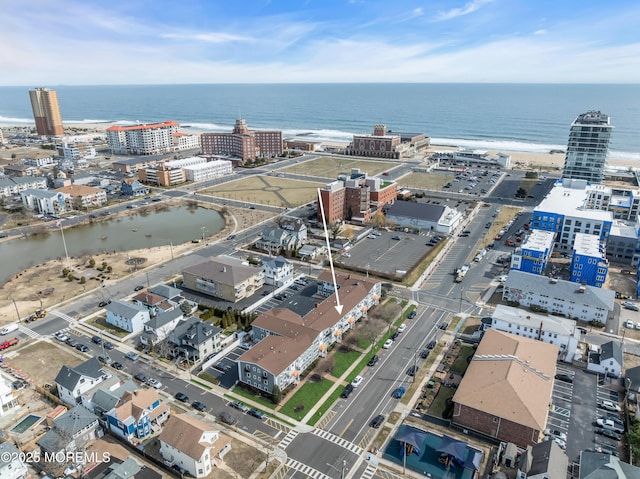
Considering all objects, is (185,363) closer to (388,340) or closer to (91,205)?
(388,340)

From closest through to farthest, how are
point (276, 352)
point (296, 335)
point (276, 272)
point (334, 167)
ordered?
point (276, 352), point (296, 335), point (276, 272), point (334, 167)

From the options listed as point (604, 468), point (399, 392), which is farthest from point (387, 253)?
point (604, 468)

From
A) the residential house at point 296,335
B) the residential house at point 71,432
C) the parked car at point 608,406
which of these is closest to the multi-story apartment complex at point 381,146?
the residential house at point 296,335

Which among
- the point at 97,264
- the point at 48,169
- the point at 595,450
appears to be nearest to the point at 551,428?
the point at 595,450

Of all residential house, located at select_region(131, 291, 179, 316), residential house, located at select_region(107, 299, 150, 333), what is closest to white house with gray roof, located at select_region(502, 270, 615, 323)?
residential house, located at select_region(131, 291, 179, 316)

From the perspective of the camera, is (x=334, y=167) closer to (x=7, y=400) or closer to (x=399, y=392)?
(x=399, y=392)

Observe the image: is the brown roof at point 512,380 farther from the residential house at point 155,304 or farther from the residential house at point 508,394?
the residential house at point 155,304
